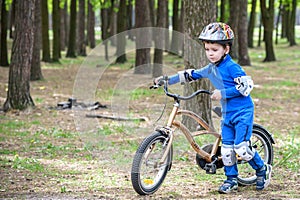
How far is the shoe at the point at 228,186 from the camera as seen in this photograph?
21.4 ft

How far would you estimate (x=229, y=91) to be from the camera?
6191 mm

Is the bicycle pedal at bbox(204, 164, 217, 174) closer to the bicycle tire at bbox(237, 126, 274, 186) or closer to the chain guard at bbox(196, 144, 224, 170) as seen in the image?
the chain guard at bbox(196, 144, 224, 170)

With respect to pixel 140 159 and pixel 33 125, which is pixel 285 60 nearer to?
pixel 33 125

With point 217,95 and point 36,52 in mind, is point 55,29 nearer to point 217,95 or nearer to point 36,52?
point 36,52

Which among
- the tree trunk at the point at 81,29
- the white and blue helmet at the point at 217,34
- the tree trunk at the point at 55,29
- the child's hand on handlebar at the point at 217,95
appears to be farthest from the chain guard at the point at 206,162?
the tree trunk at the point at 81,29

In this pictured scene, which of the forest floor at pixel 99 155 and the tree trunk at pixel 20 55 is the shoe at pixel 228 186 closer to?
the forest floor at pixel 99 155

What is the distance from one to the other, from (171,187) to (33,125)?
18.0 feet

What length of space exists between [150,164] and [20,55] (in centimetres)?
745

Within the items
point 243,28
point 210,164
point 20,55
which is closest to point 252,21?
point 243,28

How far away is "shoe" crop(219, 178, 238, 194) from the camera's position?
6523 millimetres

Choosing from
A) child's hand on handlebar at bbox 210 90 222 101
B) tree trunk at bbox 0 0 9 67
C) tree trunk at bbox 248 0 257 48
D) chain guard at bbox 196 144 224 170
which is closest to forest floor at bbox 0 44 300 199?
chain guard at bbox 196 144 224 170

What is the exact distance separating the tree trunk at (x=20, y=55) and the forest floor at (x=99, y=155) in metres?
0.37

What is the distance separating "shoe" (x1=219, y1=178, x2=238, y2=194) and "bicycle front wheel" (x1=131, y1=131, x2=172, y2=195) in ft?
2.16

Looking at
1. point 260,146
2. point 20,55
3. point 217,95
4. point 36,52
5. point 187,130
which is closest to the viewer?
point 217,95
